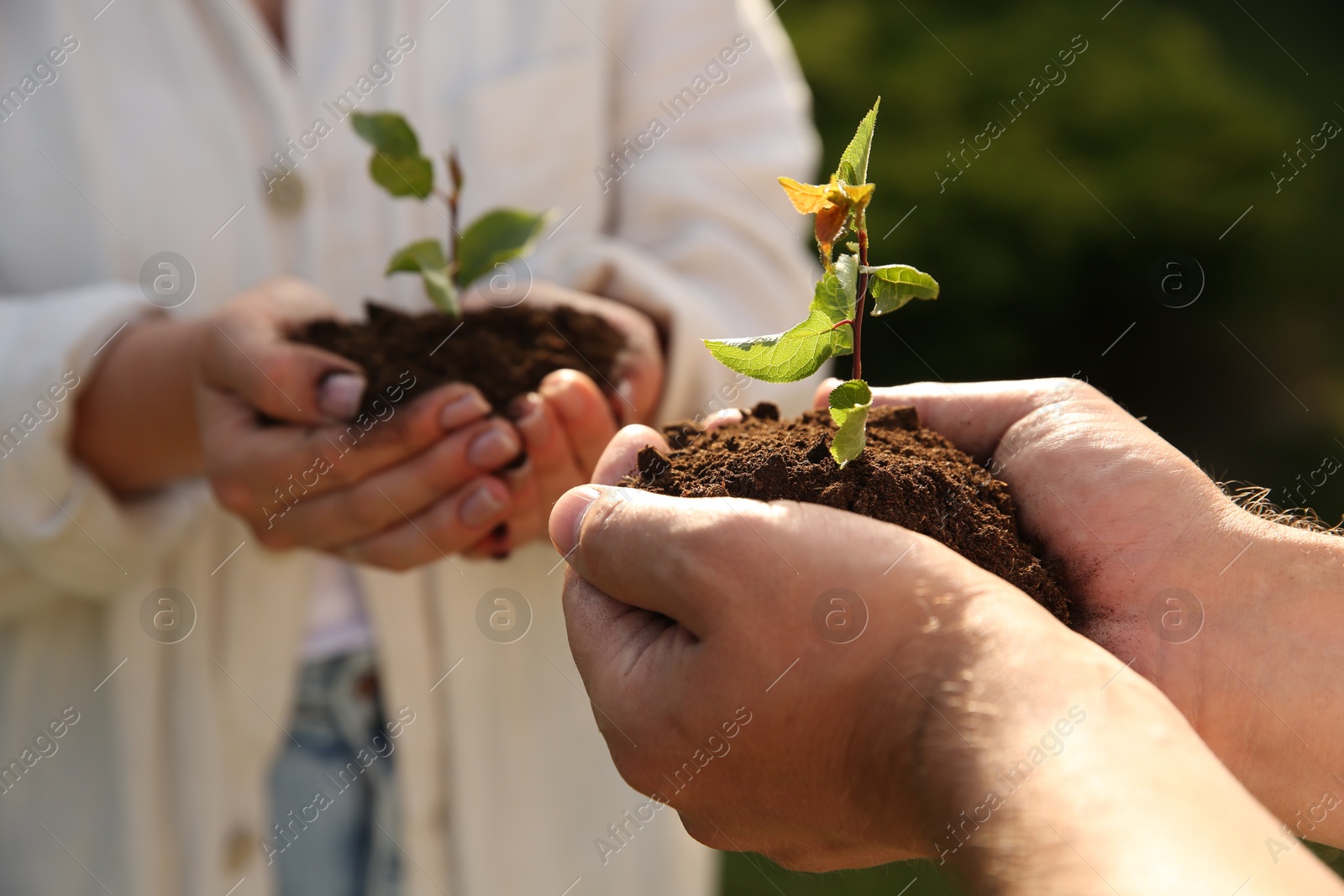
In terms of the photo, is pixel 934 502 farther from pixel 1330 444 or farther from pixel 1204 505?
pixel 1330 444

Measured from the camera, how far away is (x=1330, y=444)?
5.23 m

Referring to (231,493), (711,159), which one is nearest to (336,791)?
(231,493)

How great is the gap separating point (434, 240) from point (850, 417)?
0.88m

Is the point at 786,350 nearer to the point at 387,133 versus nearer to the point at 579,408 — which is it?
the point at 579,408

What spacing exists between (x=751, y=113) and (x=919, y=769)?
1652mm

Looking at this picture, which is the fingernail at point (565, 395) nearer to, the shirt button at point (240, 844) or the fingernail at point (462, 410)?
the fingernail at point (462, 410)

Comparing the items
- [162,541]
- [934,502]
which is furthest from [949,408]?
[162,541]

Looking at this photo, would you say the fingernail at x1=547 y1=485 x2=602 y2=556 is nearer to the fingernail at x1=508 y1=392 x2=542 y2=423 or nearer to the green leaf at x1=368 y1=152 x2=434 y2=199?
the fingernail at x1=508 y1=392 x2=542 y2=423

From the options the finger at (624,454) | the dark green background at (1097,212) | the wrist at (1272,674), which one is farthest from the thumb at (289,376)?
the dark green background at (1097,212)

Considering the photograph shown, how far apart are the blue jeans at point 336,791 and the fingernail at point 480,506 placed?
1.91 feet

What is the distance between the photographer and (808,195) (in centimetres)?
107

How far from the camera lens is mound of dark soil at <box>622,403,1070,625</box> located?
3.48ft

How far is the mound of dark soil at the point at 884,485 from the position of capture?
1060mm

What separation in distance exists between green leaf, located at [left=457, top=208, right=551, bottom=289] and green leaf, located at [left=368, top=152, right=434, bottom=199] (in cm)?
10
